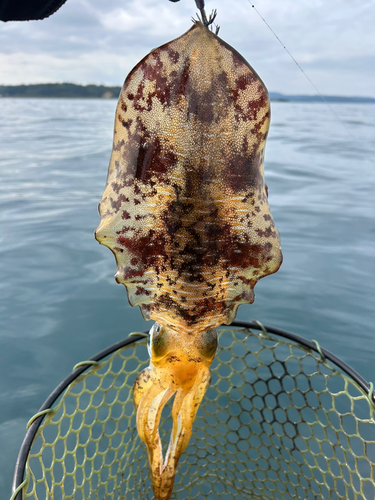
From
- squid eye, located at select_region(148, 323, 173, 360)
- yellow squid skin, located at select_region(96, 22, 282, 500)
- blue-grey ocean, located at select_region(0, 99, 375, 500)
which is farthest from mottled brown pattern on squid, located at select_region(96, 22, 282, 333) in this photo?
blue-grey ocean, located at select_region(0, 99, 375, 500)

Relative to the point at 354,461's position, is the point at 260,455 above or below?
below

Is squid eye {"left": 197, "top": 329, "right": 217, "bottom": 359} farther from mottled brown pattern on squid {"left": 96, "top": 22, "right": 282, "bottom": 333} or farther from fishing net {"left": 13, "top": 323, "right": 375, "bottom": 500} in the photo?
fishing net {"left": 13, "top": 323, "right": 375, "bottom": 500}

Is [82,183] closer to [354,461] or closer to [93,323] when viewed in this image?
[93,323]

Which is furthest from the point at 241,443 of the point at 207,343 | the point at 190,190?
the point at 190,190

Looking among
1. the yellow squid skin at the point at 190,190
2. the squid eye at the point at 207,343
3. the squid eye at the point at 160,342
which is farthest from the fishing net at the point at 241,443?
the yellow squid skin at the point at 190,190

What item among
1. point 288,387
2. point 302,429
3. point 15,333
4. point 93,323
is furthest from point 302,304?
point 15,333

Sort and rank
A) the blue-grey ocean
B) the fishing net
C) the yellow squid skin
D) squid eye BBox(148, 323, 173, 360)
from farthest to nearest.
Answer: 1. the blue-grey ocean
2. the fishing net
3. squid eye BBox(148, 323, 173, 360)
4. the yellow squid skin
